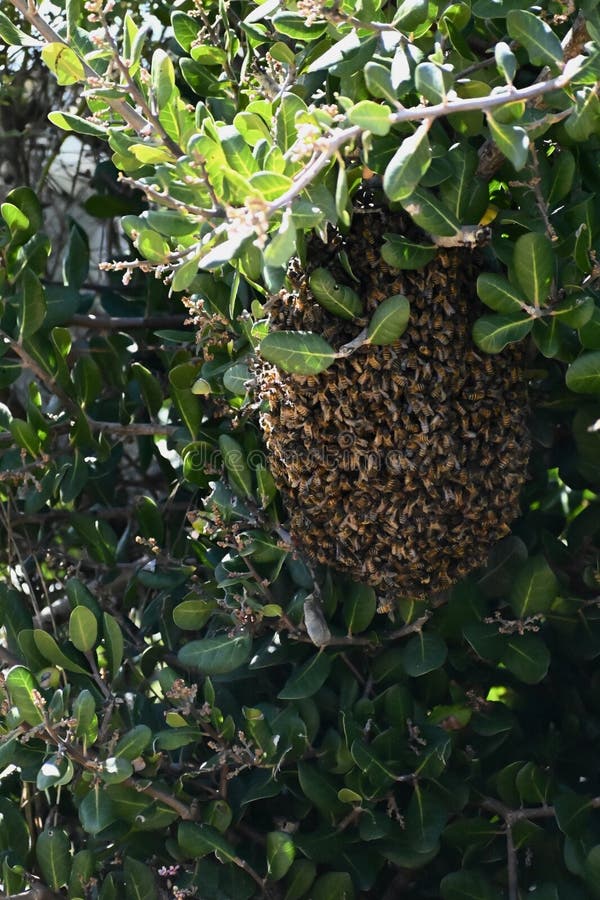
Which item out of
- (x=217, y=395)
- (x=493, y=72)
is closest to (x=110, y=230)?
(x=217, y=395)

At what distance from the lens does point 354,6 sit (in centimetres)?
119

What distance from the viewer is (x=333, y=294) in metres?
1.26

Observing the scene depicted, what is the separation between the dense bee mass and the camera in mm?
1295

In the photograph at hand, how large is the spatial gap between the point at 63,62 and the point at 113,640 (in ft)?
2.65

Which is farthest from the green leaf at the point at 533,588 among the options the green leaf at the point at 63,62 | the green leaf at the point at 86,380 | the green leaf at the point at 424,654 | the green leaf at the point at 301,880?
the green leaf at the point at 63,62

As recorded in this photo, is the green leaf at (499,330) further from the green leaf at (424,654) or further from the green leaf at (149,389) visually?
the green leaf at (149,389)

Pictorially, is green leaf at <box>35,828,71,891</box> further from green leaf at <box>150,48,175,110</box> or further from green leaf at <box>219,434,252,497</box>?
green leaf at <box>150,48,175,110</box>

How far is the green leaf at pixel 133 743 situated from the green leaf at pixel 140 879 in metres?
0.19

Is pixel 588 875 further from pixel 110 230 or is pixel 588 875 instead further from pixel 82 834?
pixel 110 230

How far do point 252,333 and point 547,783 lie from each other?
0.78 metres

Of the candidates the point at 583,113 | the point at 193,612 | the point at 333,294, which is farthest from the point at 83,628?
the point at 583,113

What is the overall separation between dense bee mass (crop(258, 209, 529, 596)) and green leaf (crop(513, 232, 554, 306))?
8 cm

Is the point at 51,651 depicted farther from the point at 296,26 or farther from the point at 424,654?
the point at 296,26

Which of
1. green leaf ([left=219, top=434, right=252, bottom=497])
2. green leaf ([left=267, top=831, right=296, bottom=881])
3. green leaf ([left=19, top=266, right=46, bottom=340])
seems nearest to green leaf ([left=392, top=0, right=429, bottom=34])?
green leaf ([left=219, top=434, right=252, bottom=497])
